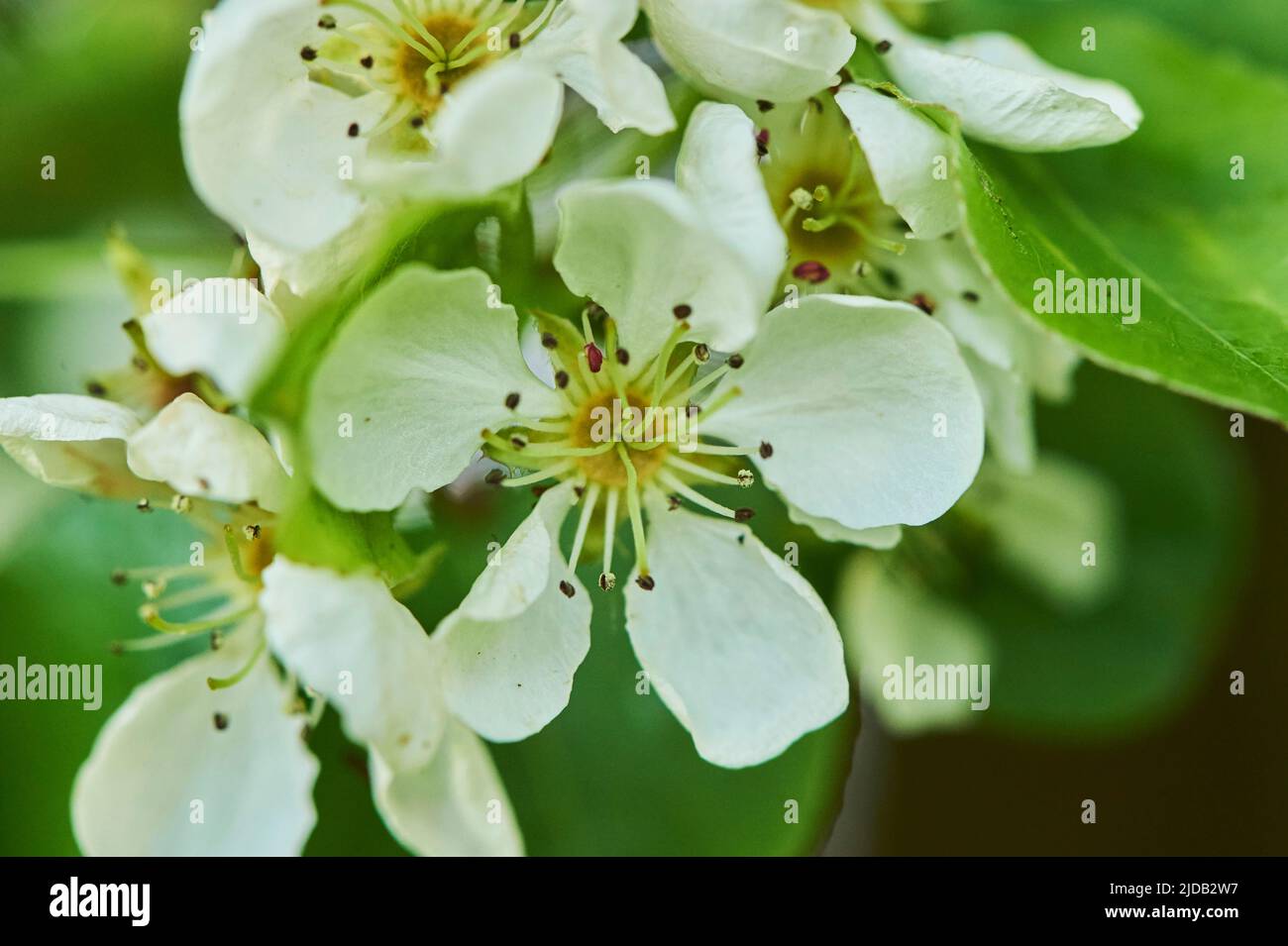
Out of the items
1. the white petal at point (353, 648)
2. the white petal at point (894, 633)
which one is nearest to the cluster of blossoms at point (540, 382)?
the white petal at point (353, 648)

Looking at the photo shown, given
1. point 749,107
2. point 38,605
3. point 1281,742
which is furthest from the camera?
point 1281,742

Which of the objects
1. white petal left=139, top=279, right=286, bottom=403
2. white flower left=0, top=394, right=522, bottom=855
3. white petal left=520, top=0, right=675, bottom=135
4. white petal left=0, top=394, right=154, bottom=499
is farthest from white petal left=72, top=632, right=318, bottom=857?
white petal left=520, top=0, right=675, bottom=135

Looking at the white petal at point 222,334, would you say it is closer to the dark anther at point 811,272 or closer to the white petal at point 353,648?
the white petal at point 353,648

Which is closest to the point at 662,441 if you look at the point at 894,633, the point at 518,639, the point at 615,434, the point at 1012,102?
the point at 615,434
